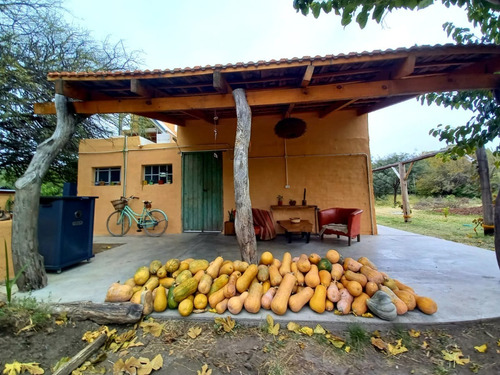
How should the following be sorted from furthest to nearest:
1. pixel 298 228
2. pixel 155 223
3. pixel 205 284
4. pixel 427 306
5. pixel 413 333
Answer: pixel 155 223
pixel 298 228
pixel 205 284
pixel 427 306
pixel 413 333

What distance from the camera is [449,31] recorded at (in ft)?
10.5

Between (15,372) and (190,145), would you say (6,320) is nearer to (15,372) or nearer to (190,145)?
(15,372)

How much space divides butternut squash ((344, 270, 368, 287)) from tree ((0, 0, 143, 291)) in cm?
345

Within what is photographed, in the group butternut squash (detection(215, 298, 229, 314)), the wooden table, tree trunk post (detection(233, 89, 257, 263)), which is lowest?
butternut squash (detection(215, 298, 229, 314))

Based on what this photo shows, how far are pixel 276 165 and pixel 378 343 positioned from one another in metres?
4.40

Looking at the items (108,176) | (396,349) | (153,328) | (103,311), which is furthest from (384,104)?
(108,176)

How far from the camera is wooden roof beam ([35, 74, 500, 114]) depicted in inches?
111

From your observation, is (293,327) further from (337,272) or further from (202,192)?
(202,192)

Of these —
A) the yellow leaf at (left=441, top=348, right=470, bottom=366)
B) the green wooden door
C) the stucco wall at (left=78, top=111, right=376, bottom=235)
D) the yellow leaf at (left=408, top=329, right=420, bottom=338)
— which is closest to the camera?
the yellow leaf at (left=441, top=348, right=470, bottom=366)

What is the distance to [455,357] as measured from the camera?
4.75 feet

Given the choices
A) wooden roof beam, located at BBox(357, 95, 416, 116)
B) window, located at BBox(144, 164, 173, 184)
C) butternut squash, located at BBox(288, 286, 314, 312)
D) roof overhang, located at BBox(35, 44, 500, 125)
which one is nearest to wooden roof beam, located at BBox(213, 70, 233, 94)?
roof overhang, located at BBox(35, 44, 500, 125)

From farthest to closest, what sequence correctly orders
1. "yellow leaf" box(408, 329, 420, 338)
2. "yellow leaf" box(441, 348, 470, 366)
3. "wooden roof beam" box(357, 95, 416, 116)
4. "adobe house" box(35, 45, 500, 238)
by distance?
"wooden roof beam" box(357, 95, 416, 116), "adobe house" box(35, 45, 500, 238), "yellow leaf" box(408, 329, 420, 338), "yellow leaf" box(441, 348, 470, 366)

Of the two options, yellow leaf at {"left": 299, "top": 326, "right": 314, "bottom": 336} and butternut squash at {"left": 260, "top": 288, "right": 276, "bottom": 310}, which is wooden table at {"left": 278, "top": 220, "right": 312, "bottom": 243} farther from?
yellow leaf at {"left": 299, "top": 326, "right": 314, "bottom": 336}

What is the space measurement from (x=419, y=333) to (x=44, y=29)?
8.14 m
